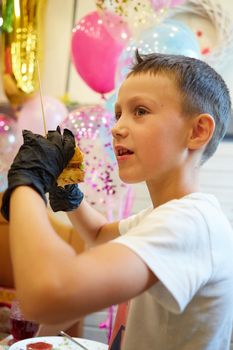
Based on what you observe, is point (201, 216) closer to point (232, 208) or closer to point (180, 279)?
point (180, 279)

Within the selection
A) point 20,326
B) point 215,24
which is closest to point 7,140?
point 20,326

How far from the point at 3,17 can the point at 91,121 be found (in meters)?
0.63

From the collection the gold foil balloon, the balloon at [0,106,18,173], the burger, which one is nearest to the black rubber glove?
the burger

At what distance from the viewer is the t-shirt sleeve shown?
745mm

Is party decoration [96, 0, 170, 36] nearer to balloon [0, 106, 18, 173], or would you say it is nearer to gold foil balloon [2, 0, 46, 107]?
gold foil balloon [2, 0, 46, 107]

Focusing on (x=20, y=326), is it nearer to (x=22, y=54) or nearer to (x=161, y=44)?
(x=161, y=44)

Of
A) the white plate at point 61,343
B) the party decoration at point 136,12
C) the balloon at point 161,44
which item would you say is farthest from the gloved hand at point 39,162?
the party decoration at point 136,12

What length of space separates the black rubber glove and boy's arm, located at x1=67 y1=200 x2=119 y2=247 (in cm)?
6

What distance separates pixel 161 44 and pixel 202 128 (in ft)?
3.47

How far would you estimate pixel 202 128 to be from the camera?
99 cm

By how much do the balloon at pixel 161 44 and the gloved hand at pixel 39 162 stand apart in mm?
1049

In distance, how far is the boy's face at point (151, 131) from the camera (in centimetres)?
95

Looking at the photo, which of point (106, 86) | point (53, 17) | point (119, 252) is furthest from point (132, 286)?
point (53, 17)

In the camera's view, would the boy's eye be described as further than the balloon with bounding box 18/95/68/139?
No
